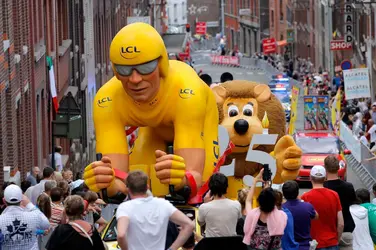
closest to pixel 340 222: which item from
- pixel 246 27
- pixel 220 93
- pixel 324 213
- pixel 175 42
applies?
pixel 324 213

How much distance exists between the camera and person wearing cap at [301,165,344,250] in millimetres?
16281

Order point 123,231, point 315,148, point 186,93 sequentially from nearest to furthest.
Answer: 1. point 123,231
2. point 186,93
3. point 315,148

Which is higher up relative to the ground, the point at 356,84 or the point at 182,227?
the point at 182,227

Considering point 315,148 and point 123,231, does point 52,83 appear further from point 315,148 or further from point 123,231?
point 123,231

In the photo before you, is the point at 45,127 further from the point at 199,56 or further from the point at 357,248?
the point at 199,56

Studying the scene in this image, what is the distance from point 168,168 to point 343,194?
2104 millimetres

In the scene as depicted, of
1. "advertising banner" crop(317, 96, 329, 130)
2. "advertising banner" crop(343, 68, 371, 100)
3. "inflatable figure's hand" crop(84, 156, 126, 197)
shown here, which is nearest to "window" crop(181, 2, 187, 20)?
"advertising banner" crop(317, 96, 329, 130)

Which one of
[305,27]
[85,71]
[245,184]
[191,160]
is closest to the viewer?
[191,160]

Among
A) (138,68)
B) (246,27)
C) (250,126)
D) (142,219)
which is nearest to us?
(142,219)

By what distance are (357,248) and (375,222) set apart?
0.41m

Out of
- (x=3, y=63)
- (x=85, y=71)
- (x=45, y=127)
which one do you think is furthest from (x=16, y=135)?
(x=85, y=71)

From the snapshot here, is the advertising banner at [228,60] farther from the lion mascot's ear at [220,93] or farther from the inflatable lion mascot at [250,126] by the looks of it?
the lion mascot's ear at [220,93]

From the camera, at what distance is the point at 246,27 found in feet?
418

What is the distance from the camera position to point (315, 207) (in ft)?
53.4
